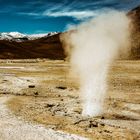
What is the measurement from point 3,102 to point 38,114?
876 centimetres

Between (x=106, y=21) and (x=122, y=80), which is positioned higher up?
(x=106, y=21)

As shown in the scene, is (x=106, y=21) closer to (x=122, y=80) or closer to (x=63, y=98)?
(x=63, y=98)

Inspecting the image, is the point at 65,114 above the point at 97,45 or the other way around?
the other way around

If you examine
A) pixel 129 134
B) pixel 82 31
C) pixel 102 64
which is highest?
pixel 82 31

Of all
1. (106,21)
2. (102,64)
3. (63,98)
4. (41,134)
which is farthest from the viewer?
(63,98)

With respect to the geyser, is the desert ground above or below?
below

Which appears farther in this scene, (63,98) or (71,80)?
(71,80)

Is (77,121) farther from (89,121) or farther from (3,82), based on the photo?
(3,82)

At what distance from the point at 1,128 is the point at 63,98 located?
17.2 meters

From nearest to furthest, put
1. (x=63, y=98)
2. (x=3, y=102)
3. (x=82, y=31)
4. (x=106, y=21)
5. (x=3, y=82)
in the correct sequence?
1. (x=106, y=21)
2. (x=82, y=31)
3. (x=3, y=102)
4. (x=63, y=98)
5. (x=3, y=82)

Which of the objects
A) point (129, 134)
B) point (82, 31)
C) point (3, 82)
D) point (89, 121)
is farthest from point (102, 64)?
point (3, 82)

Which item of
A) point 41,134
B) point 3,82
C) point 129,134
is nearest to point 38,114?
point 41,134

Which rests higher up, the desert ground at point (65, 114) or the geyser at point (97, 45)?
the geyser at point (97, 45)

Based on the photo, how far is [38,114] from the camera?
34656 mm
